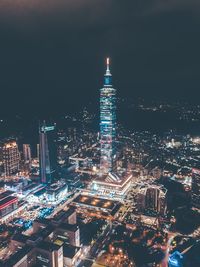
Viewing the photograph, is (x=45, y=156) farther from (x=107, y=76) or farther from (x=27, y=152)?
(x=107, y=76)

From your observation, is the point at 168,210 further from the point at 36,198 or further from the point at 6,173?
the point at 6,173

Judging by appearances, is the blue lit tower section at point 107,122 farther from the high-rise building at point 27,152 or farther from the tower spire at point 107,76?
the high-rise building at point 27,152

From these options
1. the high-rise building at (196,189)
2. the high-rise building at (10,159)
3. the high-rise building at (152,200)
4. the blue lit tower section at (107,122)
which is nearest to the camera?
the high-rise building at (152,200)

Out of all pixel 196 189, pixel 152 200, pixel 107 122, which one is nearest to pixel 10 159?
pixel 107 122

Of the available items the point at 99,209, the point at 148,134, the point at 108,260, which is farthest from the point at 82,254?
the point at 148,134

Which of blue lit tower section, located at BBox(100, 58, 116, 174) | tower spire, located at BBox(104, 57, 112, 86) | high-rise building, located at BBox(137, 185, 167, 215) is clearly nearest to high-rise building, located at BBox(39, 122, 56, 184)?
blue lit tower section, located at BBox(100, 58, 116, 174)

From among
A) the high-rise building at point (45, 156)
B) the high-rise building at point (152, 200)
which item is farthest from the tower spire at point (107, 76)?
the high-rise building at point (152, 200)
